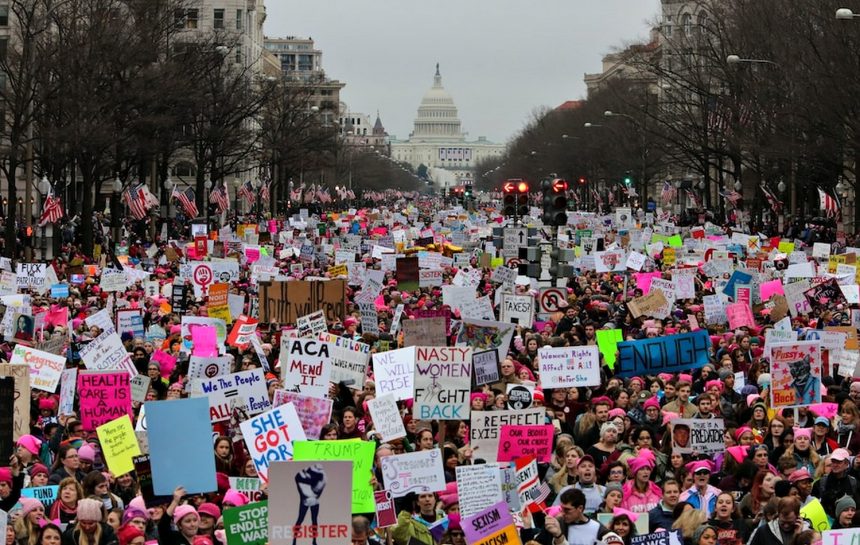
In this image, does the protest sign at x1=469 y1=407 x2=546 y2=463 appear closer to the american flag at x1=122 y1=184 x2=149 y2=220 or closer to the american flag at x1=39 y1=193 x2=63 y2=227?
the american flag at x1=39 y1=193 x2=63 y2=227

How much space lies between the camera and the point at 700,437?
1491cm

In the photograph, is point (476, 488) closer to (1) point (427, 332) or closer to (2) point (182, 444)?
(2) point (182, 444)

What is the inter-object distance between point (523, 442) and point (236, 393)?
9.05ft

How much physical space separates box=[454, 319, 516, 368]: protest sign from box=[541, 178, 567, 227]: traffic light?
6899 millimetres

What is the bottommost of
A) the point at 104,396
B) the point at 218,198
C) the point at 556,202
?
the point at 104,396

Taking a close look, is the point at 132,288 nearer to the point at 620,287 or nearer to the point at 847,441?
the point at 620,287

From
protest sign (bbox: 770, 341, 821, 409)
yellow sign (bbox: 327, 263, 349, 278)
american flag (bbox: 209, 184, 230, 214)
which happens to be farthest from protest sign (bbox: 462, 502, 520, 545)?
american flag (bbox: 209, 184, 230, 214)

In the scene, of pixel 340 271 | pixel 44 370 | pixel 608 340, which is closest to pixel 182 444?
pixel 44 370

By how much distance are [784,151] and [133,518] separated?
4414 cm

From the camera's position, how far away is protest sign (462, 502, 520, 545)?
37.5ft

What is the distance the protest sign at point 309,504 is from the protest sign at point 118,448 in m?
3.52

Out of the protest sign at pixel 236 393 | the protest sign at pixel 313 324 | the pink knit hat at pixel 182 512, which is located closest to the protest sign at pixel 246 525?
the pink knit hat at pixel 182 512

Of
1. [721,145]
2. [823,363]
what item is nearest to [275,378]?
[823,363]

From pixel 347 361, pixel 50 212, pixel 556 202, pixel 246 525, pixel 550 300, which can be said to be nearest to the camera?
pixel 246 525
